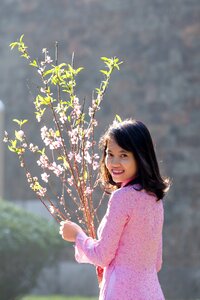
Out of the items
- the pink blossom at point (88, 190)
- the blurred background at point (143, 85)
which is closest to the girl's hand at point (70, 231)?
the pink blossom at point (88, 190)

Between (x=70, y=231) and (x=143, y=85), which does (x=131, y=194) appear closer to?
(x=70, y=231)

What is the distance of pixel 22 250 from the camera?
7902mm

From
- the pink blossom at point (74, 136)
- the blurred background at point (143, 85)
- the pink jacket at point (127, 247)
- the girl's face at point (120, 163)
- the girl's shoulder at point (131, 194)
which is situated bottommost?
the pink jacket at point (127, 247)

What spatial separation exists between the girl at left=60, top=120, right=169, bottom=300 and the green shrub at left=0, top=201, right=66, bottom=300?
4.26 meters

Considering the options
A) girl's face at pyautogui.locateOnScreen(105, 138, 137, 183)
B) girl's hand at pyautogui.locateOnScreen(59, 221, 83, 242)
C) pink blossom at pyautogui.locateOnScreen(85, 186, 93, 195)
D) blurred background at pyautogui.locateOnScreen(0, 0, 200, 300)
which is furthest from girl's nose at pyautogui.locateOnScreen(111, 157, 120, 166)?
blurred background at pyautogui.locateOnScreen(0, 0, 200, 300)

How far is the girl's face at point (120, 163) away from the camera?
11.9 feet

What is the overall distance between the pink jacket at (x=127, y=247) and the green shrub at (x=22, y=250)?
4.29 meters

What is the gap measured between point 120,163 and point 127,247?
305mm

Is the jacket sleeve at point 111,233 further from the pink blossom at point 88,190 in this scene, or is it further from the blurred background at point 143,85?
the blurred background at point 143,85

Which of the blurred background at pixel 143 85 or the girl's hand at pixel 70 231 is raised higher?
the blurred background at pixel 143 85

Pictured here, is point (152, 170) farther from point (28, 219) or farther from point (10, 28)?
point (10, 28)

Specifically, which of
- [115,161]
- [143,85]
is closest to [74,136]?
[115,161]

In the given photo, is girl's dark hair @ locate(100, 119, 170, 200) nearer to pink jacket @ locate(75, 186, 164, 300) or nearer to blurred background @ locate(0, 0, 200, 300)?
pink jacket @ locate(75, 186, 164, 300)

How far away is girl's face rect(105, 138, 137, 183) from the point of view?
362 cm
